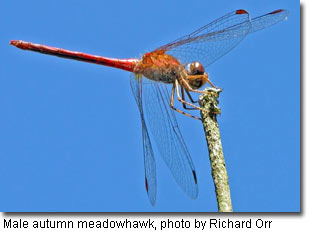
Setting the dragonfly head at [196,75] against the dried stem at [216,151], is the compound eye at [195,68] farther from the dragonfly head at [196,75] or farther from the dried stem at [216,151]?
the dried stem at [216,151]

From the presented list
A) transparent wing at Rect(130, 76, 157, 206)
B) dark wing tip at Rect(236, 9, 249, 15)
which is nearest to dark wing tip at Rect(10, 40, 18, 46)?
transparent wing at Rect(130, 76, 157, 206)

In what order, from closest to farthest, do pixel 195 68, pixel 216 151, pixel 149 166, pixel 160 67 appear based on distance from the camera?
pixel 216 151
pixel 149 166
pixel 195 68
pixel 160 67

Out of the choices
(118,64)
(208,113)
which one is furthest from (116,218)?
(118,64)

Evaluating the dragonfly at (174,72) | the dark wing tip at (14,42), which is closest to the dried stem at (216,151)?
the dragonfly at (174,72)

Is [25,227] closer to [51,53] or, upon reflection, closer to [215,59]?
[51,53]

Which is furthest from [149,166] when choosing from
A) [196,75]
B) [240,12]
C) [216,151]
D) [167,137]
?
[240,12]

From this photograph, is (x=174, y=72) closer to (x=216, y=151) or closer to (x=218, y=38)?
(x=218, y=38)
